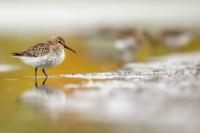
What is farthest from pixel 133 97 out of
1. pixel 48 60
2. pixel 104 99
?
pixel 48 60

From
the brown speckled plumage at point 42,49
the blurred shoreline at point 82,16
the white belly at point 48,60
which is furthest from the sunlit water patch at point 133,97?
the blurred shoreline at point 82,16

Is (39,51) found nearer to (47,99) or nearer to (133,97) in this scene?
(47,99)

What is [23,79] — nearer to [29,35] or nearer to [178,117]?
[178,117]

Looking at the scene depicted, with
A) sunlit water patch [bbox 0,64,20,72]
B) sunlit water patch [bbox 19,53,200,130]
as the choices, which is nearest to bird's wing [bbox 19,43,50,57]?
sunlit water patch [bbox 19,53,200,130]

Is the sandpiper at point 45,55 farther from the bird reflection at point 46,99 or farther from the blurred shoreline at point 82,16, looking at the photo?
the blurred shoreline at point 82,16

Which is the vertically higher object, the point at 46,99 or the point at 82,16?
the point at 82,16

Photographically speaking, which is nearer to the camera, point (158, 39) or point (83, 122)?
point (83, 122)

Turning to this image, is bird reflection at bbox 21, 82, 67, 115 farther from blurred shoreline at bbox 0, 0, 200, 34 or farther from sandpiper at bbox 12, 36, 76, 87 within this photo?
blurred shoreline at bbox 0, 0, 200, 34

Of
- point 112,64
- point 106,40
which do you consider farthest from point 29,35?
point 112,64
